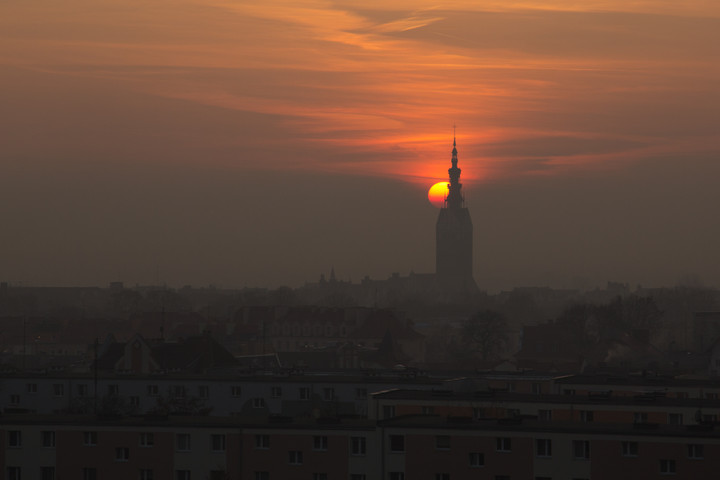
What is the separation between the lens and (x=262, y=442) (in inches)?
1598

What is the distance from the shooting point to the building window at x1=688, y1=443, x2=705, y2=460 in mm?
37281

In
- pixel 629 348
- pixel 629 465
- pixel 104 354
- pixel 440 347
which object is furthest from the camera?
pixel 440 347

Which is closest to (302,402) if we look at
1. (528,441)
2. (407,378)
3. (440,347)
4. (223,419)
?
(407,378)

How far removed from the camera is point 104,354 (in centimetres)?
8000

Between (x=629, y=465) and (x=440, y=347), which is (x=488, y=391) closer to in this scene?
(x=629, y=465)

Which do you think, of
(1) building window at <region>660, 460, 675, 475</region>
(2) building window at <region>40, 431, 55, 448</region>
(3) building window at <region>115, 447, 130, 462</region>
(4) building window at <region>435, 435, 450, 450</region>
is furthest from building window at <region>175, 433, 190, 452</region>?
(1) building window at <region>660, 460, 675, 475</region>

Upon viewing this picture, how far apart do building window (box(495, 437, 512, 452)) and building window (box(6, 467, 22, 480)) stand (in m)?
14.3

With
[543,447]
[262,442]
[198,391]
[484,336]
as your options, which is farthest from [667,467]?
[484,336]

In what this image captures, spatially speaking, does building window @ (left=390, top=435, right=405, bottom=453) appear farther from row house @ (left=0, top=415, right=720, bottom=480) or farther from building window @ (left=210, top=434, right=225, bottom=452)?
building window @ (left=210, top=434, right=225, bottom=452)

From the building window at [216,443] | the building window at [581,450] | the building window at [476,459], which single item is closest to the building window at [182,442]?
the building window at [216,443]

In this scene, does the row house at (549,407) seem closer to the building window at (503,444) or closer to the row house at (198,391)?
the building window at (503,444)

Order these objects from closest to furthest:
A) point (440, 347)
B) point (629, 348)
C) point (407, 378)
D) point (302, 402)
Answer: point (302, 402), point (407, 378), point (629, 348), point (440, 347)

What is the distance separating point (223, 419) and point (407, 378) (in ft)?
75.8

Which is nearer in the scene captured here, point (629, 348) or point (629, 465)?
point (629, 465)
